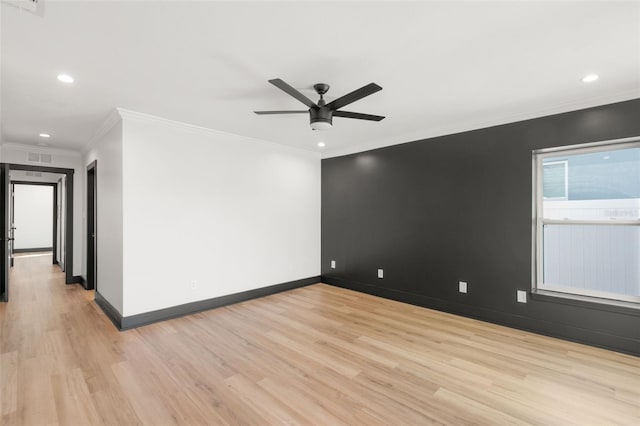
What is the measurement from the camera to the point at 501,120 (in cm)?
357

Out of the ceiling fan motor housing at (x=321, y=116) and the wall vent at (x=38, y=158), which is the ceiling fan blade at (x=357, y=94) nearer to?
the ceiling fan motor housing at (x=321, y=116)

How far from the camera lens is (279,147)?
16.8 ft

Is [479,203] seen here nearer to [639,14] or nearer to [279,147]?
[639,14]

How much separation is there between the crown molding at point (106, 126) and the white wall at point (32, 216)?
7.33 m

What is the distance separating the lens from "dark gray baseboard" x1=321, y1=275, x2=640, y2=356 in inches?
113

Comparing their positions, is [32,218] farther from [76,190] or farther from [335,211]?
[335,211]

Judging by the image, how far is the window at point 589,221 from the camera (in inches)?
117

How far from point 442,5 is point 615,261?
127 inches

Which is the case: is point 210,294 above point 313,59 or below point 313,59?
below

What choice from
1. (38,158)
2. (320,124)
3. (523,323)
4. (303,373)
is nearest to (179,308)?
(303,373)

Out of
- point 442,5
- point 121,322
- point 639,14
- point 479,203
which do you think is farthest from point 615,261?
Answer: point 121,322

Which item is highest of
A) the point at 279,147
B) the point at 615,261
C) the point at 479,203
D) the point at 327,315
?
the point at 279,147

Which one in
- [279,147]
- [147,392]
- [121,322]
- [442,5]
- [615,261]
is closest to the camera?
[442,5]

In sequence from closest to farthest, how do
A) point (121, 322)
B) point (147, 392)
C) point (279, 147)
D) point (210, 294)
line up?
1. point (147, 392)
2. point (121, 322)
3. point (210, 294)
4. point (279, 147)
